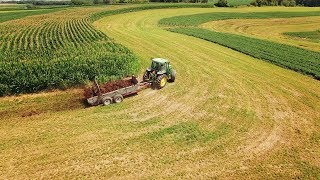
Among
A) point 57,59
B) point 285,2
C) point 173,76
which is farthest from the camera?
point 285,2

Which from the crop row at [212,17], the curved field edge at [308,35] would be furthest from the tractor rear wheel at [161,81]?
the curved field edge at [308,35]

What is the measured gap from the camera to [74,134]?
18.1 meters

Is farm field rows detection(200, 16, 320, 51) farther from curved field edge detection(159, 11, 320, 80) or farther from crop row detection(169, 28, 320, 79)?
crop row detection(169, 28, 320, 79)

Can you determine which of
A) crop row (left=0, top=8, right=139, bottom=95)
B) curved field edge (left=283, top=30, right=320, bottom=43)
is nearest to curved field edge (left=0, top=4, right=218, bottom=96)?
crop row (left=0, top=8, right=139, bottom=95)

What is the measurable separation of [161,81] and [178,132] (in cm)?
717

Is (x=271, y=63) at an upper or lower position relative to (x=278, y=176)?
upper

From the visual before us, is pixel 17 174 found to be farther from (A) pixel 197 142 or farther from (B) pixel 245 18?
(B) pixel 245 18

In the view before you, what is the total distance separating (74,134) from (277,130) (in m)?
12.1

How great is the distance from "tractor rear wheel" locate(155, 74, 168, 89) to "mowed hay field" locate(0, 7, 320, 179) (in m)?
0.50

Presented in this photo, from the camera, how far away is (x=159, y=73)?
978 inches

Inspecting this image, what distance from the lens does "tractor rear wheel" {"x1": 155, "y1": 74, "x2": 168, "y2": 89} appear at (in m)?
24.6

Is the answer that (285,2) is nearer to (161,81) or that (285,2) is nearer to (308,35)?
(308,35)

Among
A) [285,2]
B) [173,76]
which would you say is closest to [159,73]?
[173,76]

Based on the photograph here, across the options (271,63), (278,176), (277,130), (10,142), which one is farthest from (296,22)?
(10,142)
